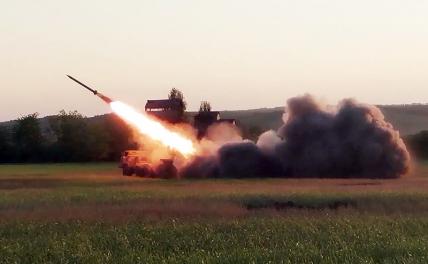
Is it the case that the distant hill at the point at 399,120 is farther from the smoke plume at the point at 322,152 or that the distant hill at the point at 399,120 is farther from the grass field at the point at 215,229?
the grass field at the point at 215,229

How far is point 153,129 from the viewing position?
2643 inches

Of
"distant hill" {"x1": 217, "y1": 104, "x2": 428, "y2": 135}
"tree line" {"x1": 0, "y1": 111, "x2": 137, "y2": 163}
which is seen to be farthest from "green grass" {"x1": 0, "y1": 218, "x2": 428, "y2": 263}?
"distant hill" {"x1": 217, "y1": 104, "x2": 428, "y2": 135}

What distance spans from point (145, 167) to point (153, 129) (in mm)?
3938

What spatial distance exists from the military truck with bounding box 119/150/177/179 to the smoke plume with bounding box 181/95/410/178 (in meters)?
1.17

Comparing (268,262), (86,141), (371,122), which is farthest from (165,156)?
(268,262)

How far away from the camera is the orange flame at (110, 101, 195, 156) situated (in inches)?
2512

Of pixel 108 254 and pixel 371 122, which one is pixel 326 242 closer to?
pixel 108 254

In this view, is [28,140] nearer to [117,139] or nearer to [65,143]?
[65,143]

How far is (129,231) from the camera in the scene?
23250mm

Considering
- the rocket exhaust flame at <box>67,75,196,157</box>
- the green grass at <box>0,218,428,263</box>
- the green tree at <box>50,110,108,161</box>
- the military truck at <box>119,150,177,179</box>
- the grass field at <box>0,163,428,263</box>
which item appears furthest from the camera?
the green tree at <box>50,110,108,161</box>

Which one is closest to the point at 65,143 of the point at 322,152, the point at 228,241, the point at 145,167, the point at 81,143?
the point at 81,143

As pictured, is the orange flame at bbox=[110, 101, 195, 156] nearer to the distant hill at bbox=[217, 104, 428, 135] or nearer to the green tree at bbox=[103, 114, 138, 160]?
the green tree at bbox=[103, 114, 138, 160]

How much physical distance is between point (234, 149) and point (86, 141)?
4914cm

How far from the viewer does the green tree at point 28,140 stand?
368 feet
